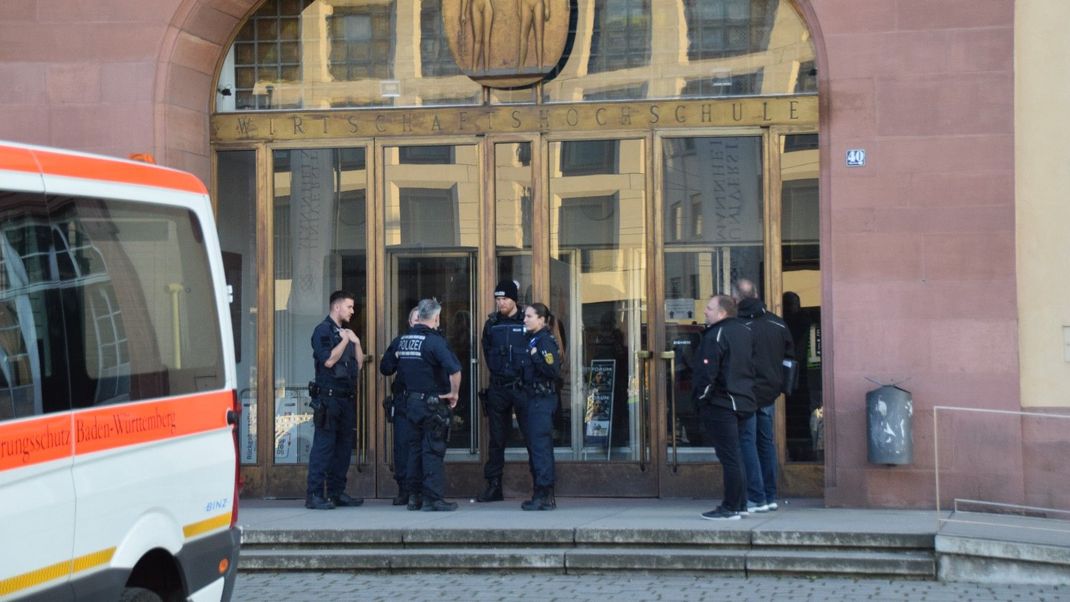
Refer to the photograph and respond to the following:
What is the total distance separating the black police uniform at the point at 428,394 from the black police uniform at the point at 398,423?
0.09 meters

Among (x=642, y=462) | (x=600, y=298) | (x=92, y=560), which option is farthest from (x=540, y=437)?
(x=92, y=560)

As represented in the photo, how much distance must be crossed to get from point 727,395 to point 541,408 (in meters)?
1.55

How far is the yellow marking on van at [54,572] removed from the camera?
504cm

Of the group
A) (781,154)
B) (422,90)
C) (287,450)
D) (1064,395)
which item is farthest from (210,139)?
(1064,395)

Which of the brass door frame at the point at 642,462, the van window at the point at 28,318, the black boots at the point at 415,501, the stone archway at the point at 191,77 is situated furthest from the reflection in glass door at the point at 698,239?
the van window at the point at 28,318

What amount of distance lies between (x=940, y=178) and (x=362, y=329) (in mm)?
4797

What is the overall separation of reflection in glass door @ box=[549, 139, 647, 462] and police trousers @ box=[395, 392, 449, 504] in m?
1.40

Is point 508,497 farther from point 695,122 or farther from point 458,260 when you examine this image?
point 695,122

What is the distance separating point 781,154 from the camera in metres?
12.2

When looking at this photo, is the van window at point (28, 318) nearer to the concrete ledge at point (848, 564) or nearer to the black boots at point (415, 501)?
the concrete ledge at point (848, 564)

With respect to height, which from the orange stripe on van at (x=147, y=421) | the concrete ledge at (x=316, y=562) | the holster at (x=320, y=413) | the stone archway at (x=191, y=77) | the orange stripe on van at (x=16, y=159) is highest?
the stone archway at (x=191, y=77)

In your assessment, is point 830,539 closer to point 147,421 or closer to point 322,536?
point 322,536

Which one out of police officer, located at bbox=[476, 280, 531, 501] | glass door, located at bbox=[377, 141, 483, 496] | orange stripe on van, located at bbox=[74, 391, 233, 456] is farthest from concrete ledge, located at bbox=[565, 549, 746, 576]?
orange stripe on van, located at bbox=[74, 391, 233, 456]

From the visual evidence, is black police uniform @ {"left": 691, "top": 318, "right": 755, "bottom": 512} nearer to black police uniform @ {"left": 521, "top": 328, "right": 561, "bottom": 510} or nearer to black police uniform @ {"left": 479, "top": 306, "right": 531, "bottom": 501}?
black police uniform @ {"left": 521, "top": 328, "right": 561, "bottom": 510}
